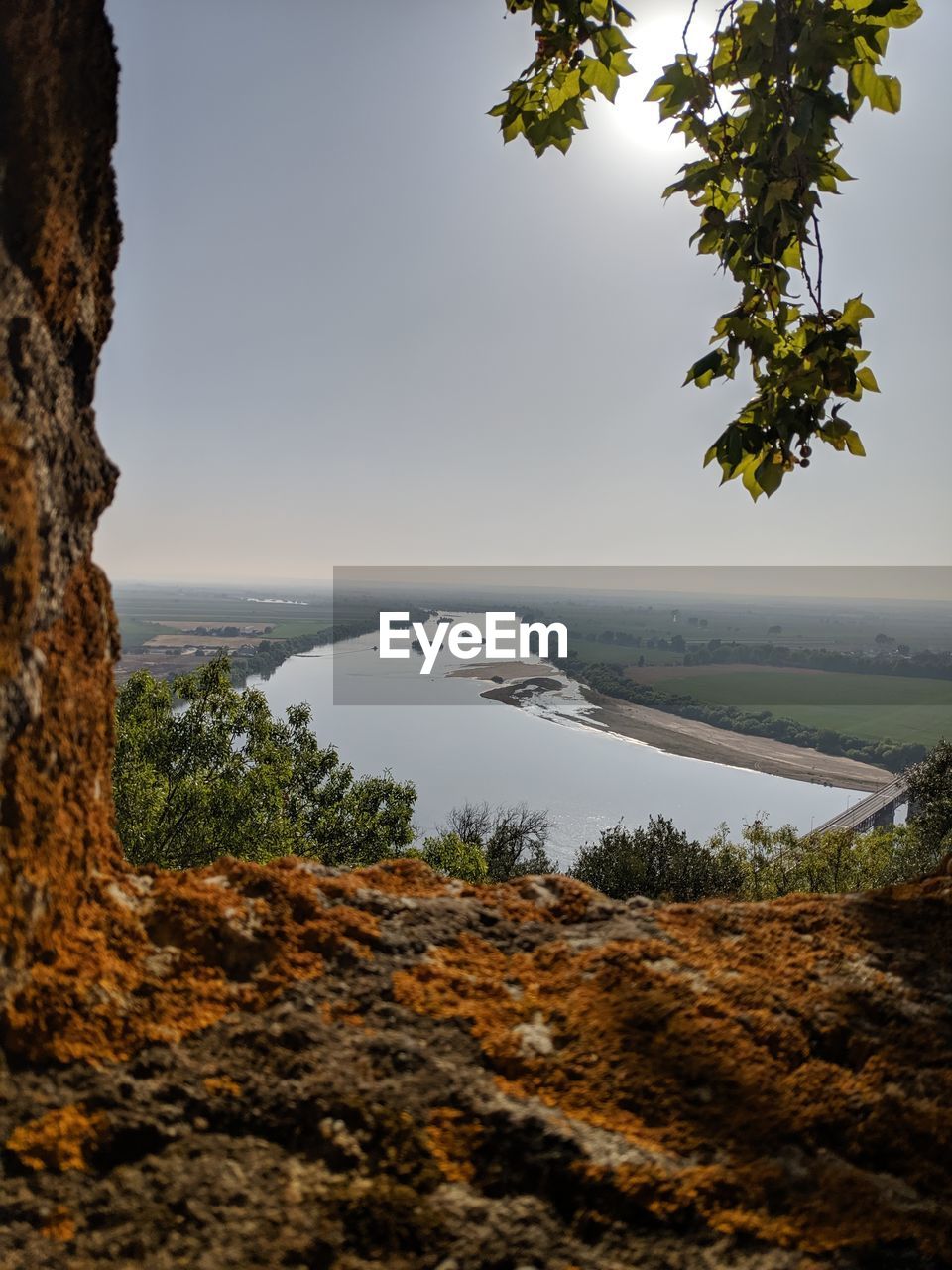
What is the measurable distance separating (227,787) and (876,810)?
170ft

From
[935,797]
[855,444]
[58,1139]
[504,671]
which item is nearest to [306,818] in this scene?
[855,444]

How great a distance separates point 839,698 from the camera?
86.2 metres

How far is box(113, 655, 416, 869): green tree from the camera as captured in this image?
15.4 m

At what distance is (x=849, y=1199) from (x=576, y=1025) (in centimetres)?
57

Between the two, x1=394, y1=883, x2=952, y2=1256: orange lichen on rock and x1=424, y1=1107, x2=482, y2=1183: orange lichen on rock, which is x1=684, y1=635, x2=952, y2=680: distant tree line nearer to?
x1=394, y1=883, x2=952, y2=1256: orange lichen on rock

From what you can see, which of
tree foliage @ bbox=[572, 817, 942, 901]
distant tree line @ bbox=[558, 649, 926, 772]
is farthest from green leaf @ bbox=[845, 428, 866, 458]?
distant tree line @ bbox=[558, 649, 926, 772]

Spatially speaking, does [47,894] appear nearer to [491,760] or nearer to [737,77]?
[737,77]

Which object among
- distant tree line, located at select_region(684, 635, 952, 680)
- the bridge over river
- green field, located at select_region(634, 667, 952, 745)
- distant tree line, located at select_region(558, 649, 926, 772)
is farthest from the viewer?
distant tree line, located at select_region(684, 635, 952, 680)

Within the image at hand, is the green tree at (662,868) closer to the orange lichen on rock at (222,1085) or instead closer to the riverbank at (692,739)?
the orange lichen on rock at (222,1085)

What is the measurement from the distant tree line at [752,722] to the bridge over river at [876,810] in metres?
8.47

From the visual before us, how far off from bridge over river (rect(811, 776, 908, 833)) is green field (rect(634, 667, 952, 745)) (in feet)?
39.1

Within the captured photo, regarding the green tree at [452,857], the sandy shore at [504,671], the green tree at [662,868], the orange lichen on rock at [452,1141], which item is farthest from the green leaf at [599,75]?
the sandy shore at [504,671]

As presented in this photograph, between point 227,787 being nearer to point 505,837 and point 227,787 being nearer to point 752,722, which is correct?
point 505,837

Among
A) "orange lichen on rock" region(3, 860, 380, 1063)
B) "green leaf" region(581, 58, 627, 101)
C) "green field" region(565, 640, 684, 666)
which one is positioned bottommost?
"green field" region(565, 640, 684, 666)
